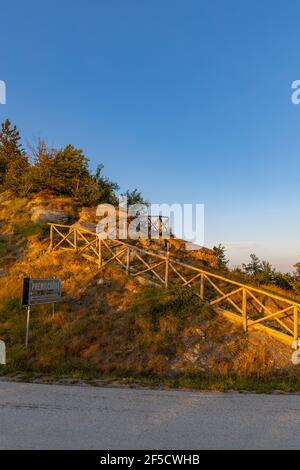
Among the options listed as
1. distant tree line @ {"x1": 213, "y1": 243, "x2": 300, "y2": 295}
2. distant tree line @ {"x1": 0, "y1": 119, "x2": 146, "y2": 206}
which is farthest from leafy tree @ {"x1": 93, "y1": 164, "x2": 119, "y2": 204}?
distant tree line @ {"x1": 213, "y1": 243, "x2": 300, "y2": 295}

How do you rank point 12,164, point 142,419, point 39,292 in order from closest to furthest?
point 142,419, point 39,292, point 12,164

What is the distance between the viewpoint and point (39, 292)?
10242 millimetres

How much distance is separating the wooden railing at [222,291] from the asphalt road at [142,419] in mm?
3893

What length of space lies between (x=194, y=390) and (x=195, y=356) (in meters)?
2.45

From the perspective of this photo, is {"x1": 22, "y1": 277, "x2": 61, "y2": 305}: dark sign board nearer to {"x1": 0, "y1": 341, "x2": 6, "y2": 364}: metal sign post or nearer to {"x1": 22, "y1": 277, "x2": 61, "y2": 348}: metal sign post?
{"x1": 22, "y1": 277, "x2": 61, "y2": 348}: metal sign post

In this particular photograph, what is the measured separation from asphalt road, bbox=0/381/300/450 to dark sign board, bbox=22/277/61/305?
11.4 feet

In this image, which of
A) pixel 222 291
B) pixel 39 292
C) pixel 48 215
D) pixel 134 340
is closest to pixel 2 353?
pixel 39 292

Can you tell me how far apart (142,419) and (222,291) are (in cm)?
864

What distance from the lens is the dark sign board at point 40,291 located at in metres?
9.49

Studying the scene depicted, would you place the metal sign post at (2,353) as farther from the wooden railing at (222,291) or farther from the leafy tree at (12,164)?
the leafy tree at (12,164)

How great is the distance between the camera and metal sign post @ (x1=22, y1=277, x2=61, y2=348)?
9.46 meters

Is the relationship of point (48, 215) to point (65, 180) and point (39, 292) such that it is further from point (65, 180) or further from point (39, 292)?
point (39, 292)

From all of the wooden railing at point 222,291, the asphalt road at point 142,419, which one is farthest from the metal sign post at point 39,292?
the wooden railing at point 222,291
